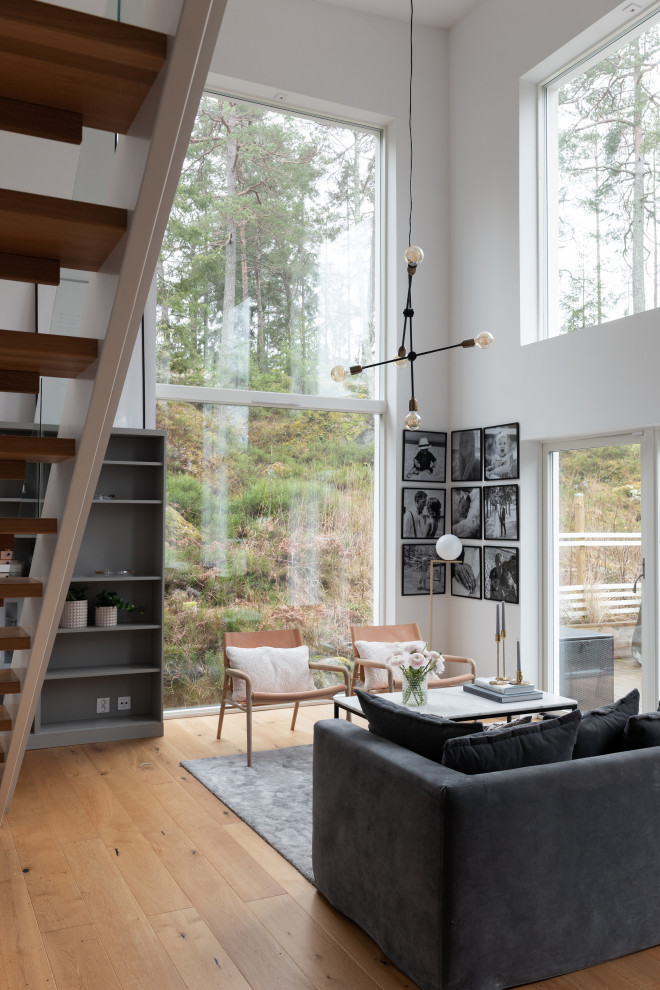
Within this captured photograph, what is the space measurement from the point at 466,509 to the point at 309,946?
464 centimetres

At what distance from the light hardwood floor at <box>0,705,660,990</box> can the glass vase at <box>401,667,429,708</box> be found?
1164 mm

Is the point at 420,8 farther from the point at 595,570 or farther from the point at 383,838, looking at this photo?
the point at 383,838

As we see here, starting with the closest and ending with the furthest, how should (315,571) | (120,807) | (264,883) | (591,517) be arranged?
1. (264,883)
2. (120,807)
3. (591,517)
4. (315,571)

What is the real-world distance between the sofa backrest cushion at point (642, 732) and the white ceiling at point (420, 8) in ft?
21.0

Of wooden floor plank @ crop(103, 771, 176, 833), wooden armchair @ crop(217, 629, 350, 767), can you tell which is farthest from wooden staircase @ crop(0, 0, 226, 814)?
wooden armchair @ crop(217, 629, 350, 767)

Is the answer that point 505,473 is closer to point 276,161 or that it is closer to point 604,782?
point 276,161

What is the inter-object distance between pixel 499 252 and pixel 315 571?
121 inches

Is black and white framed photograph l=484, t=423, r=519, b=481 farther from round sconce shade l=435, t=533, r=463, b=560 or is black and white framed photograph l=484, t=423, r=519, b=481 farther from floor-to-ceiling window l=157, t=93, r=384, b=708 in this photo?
floor-to-ceiling window l=157, t=93, r=384, b=708

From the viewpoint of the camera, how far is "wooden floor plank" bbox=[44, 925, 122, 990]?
274 cm

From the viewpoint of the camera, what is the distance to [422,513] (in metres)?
7.37

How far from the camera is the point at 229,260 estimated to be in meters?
6.84

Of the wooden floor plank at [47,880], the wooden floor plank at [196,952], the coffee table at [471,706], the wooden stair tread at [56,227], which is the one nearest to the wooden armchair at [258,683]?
the coffee table at [471,706]

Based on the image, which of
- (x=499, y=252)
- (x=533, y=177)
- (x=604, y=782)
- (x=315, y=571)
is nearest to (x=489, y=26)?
(x=533, y=177)

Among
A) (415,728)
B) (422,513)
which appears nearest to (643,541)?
(422,513)
